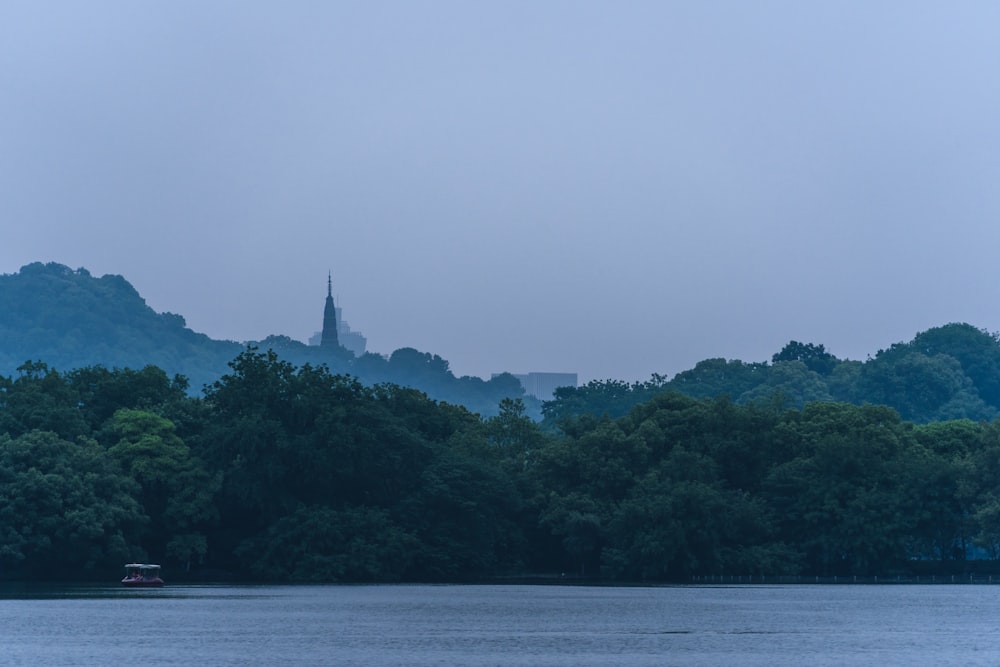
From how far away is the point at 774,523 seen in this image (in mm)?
82688

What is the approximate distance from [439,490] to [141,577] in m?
16.9

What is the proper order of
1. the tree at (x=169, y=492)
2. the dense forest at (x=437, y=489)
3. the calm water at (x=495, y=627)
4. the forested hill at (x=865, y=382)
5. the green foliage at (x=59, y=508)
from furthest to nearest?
the forested hill at (x=865, y=382) < the tree at (x=169, y=492) < the dense forest at (x=437, y=489) < the green foliage at (x=59, y=508) < the calm water at (x=495, y=627)

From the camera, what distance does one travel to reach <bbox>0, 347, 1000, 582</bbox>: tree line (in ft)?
256

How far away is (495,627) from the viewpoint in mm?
50031

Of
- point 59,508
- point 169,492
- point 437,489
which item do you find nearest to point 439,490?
point 437,489

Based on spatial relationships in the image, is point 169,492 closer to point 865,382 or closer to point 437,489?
point 437,489

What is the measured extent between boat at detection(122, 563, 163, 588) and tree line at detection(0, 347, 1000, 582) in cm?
98

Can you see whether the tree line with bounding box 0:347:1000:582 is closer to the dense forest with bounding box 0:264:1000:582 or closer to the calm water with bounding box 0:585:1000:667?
the dense forest with bounding box 0:264:1000:582

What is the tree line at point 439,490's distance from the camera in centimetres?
7794

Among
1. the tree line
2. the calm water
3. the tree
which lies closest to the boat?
the calm water

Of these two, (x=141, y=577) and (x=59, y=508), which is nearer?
(x=59, y=508)

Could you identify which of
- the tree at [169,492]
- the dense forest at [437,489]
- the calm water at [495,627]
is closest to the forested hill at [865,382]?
the dense forest at [437,489]

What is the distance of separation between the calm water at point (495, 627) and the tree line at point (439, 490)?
6495 millimetres

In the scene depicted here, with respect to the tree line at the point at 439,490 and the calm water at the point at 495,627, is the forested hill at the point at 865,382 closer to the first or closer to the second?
the tree line at the point at 439,490
